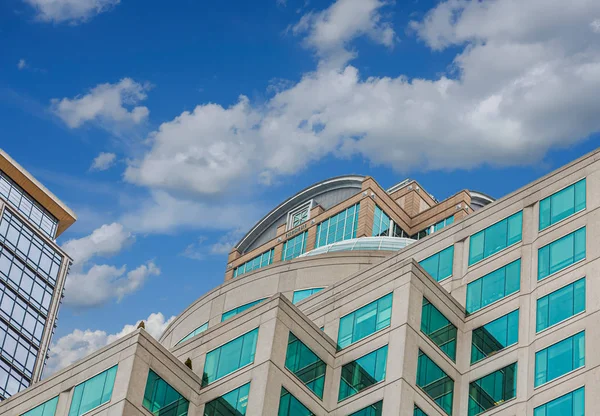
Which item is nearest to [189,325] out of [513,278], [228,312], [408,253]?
[228,312]

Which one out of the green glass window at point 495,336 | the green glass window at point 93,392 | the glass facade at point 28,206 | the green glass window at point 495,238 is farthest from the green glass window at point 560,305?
the glass facade at point 28,206

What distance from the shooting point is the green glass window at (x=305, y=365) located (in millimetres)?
58500

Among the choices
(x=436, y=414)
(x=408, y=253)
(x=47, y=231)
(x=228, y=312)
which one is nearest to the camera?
(x=436, y=414)

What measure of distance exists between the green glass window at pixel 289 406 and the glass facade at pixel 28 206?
7126cm

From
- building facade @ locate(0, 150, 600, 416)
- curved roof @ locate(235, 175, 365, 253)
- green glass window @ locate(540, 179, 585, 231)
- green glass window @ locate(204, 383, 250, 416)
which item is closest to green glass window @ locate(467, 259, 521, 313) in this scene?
building facade @ locate(0, 150, 600, 416)

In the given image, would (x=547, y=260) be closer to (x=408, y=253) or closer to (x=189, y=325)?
(x=408, y=253)

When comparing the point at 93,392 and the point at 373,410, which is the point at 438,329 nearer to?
the point at 373,410

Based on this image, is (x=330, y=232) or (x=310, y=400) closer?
(x=310, y=400)

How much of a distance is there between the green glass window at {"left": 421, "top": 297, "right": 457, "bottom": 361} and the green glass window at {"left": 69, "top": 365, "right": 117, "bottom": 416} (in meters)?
15.3

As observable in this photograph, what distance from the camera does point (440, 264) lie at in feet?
215

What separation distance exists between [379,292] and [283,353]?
6179 millimetres

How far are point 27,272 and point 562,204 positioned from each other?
70927 mm

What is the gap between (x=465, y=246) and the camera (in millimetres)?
64938

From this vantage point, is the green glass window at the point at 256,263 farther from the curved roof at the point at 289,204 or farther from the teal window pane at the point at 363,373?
the teal window pane at the point at 363,373
